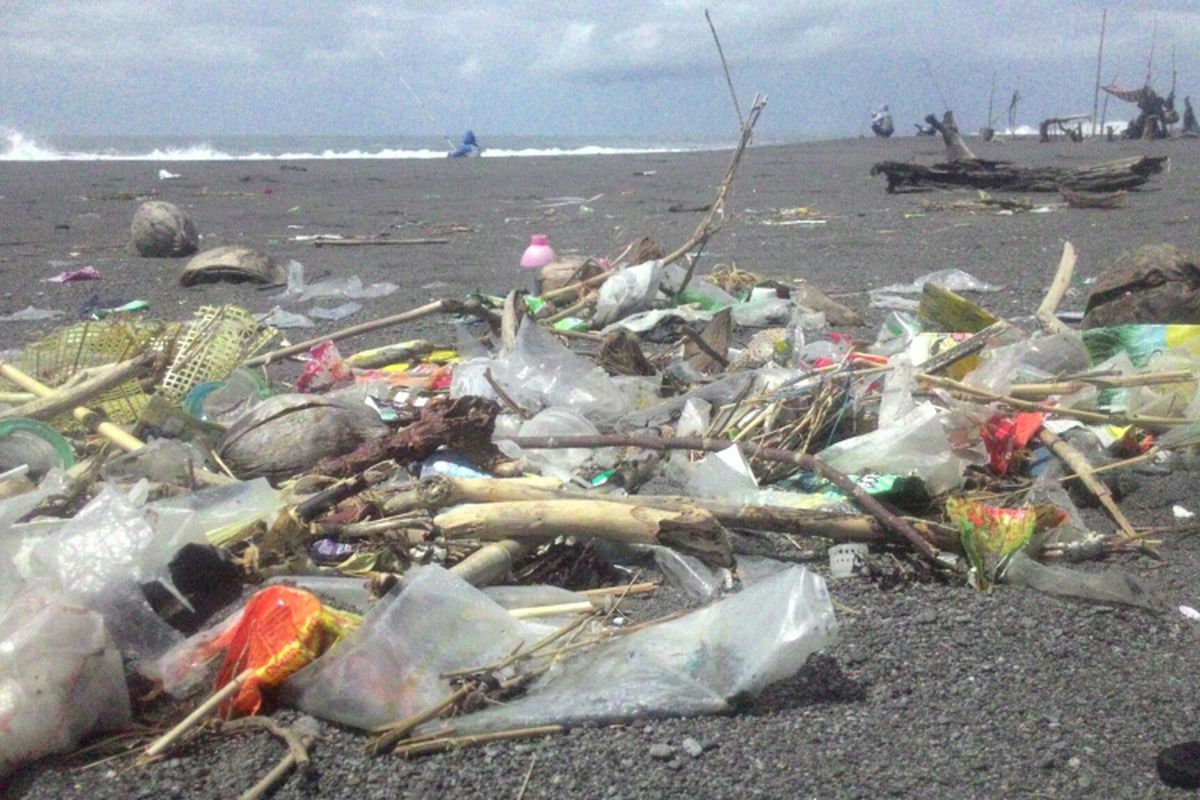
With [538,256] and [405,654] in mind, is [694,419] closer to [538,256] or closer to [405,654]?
[405,654]

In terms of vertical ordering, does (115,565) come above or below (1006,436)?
above

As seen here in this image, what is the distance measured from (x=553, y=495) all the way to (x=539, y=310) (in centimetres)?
272

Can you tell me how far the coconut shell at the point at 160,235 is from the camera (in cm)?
1059

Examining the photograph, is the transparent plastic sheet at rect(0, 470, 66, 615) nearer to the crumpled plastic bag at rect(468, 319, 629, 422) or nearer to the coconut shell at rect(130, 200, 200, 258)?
the crumpled plastic bag at rect(468, 319, 629, 422)

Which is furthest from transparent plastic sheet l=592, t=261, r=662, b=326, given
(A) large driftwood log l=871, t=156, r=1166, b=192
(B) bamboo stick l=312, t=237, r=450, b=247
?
(A) large driftwood log l=871, t=156, r=1166, b=192

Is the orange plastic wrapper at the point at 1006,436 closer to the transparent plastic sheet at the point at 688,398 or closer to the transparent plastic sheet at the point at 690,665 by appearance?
the transparent plastic sheet at the point at 688,398

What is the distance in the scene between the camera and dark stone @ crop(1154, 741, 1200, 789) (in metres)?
2.00

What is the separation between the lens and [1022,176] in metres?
15.8

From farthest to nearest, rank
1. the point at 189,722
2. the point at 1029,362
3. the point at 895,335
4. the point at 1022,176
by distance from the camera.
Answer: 1. the point at 1022,176
2. the point at 895,335
3. the point at 1029,362
4. the point at 189,722

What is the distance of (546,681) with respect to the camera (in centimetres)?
235

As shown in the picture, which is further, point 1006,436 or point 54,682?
point 1006,436

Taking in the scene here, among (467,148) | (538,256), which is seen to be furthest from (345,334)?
(467,148)

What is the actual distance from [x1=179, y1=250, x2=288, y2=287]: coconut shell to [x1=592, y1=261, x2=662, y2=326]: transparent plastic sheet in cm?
388

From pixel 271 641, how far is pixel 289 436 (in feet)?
4.10
